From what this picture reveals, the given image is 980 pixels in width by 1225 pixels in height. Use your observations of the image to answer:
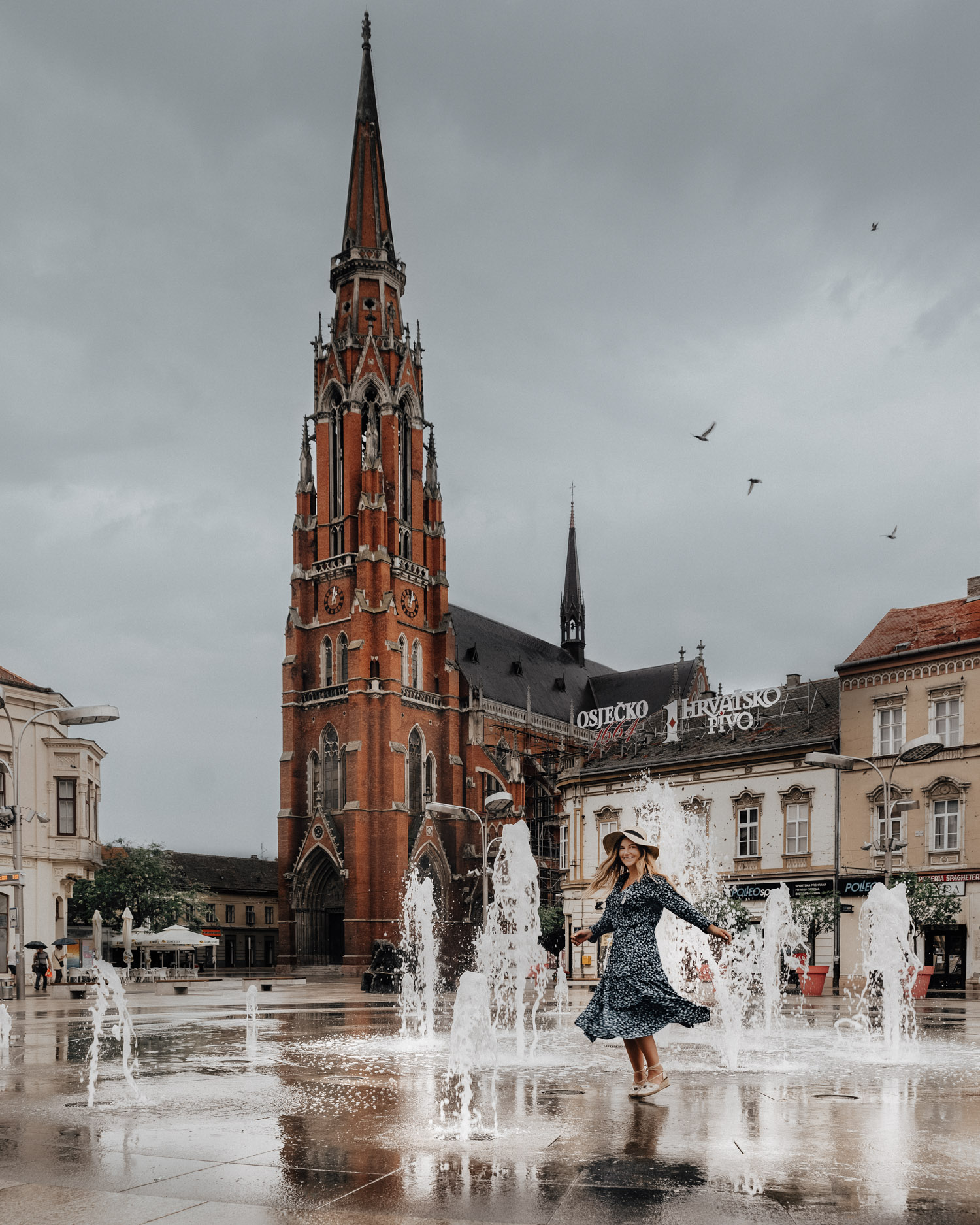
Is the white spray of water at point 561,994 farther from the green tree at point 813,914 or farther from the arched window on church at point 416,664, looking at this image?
the arched window on church at point 416,664

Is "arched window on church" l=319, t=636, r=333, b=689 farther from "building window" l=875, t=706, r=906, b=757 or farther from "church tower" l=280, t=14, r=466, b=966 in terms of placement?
"building window" l=875, t=706, r=906, b=757

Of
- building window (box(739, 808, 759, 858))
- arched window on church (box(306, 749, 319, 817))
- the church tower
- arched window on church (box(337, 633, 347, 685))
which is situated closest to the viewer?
building window (box(739, 808, 759, 858))

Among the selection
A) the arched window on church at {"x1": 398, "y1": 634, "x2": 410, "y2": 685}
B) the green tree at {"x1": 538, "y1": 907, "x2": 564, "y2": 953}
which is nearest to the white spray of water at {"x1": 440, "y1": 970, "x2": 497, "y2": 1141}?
the green tree at {"x1": 538, "y1": 907, "x2": 564, "y2": 953}

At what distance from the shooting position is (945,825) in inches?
1618

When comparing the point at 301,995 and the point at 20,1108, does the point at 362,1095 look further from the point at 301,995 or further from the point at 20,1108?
the point at 301,995

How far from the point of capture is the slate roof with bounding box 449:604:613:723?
80.1 metres

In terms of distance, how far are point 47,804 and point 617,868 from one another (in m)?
39.7

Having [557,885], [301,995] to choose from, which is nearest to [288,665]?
[557,885]

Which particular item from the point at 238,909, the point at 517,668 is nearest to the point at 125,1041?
the point at 517,668

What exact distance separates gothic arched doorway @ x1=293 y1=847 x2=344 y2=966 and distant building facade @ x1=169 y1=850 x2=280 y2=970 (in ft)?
64.4

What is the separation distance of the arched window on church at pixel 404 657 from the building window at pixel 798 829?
30.7 meters

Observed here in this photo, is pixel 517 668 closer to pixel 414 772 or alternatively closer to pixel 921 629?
pixel 414 772

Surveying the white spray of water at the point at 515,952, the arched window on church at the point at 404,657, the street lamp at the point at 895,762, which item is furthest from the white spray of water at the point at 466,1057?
the arched window on church at the point at 404,657

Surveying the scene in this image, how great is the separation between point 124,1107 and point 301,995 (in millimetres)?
24989
